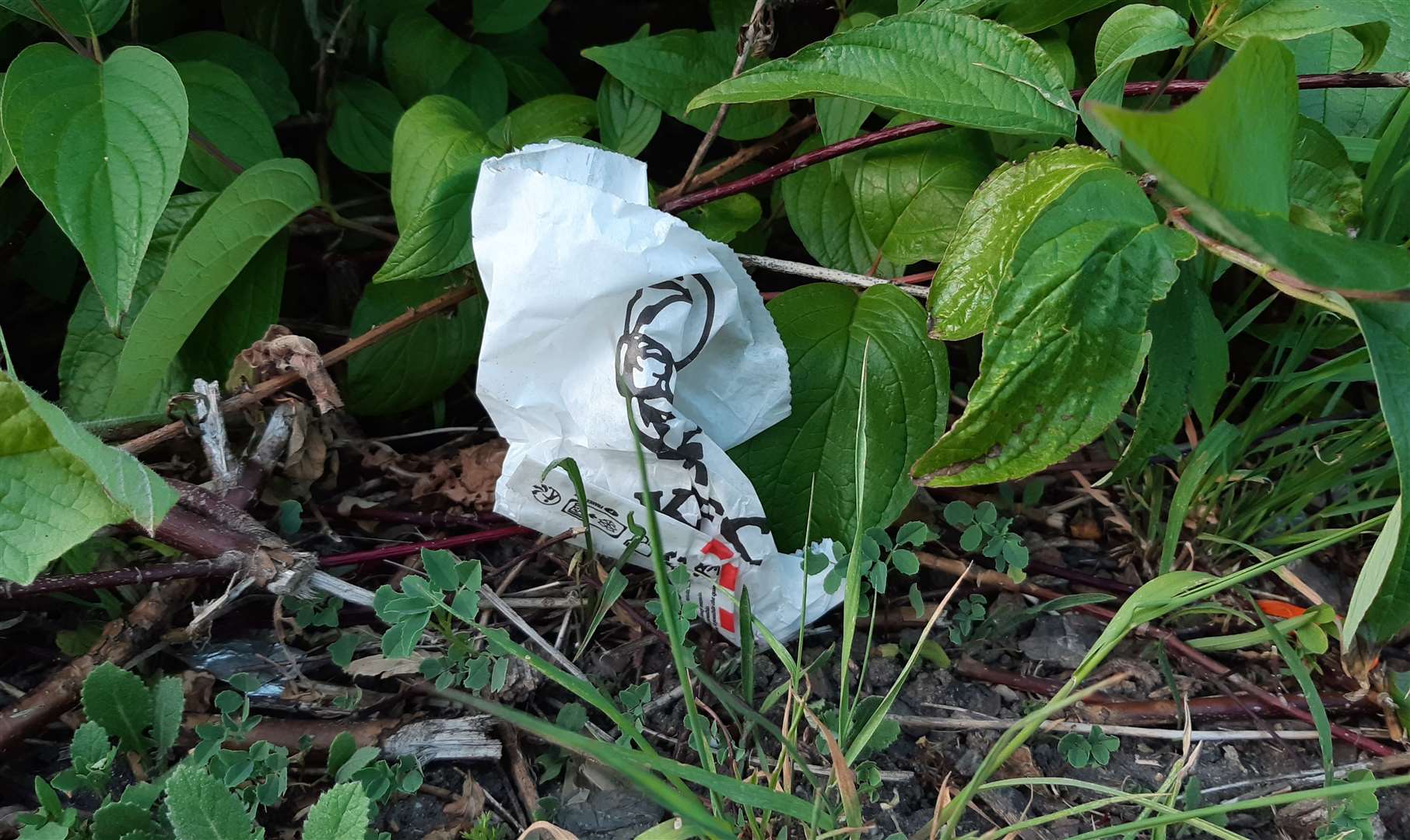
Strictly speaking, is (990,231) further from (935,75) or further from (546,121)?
(546,121)

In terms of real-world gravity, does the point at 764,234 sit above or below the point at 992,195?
below

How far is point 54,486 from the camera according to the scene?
791 millimetres

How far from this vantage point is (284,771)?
807mm

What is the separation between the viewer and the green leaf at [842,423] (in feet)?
3.29

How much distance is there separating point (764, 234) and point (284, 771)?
0.87m

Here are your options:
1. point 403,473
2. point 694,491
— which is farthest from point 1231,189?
point 403,473

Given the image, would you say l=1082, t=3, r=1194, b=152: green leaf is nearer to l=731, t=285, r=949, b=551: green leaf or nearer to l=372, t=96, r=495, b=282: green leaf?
l=731, t=285, r=949, b=551: green leaf

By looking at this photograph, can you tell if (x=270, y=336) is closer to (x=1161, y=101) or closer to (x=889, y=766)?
(x=889, y=766)

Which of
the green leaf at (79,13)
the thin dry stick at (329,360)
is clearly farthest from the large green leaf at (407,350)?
the green leaf at (79,13)

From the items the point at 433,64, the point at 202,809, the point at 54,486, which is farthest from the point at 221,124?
the point at 202,809

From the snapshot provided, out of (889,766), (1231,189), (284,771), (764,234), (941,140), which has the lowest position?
(889,766)

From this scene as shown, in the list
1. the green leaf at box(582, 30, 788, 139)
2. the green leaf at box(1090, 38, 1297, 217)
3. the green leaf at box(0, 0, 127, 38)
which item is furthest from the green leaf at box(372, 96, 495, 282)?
the green leaf at box(1090, 38, 1297, 217)

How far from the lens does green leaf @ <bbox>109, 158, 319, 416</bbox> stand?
103cm

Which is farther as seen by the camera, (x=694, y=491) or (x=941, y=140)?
(x=941, y=140)
